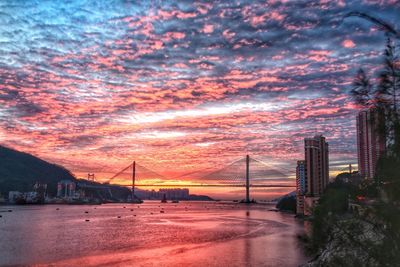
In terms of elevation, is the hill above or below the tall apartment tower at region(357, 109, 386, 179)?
above

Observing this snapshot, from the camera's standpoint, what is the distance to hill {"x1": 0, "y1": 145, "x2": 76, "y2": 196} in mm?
160875

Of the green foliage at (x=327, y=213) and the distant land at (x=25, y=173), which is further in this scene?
the distant land at (x=25, y=173)

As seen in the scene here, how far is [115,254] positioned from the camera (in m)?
29.1

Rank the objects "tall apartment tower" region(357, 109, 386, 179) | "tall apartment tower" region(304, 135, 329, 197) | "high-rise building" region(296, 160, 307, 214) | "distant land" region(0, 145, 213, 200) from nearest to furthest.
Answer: "tall apartment tower" region(357, 109, 386, 179), "tall apartment tower" region(304, 135, 329, 197), "high-rise building" region(296, 160, 307, 214), "distant land" region(0, 145, 213, 200)

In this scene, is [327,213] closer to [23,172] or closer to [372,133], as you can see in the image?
[372,133]

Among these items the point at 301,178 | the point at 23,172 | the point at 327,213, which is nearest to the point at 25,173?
the point at 23,172

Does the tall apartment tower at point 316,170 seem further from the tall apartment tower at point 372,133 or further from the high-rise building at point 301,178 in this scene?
the tall apartment tower at point 372,133

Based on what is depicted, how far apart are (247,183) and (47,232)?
85.6 m

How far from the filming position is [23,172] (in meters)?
176

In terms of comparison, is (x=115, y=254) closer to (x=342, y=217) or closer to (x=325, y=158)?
(x=342, y=217)

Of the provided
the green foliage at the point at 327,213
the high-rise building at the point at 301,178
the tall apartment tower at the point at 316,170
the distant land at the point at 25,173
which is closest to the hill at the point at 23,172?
the distant land at the point at 25,173

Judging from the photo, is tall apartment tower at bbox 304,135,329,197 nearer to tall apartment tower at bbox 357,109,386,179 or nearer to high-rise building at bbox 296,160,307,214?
high-rise building at bbox 296,160,307,214

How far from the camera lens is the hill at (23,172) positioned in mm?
160875

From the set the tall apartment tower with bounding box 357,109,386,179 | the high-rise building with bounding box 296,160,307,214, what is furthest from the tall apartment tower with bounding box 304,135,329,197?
the tall apartment tower with bounding box 357,109,386,179
